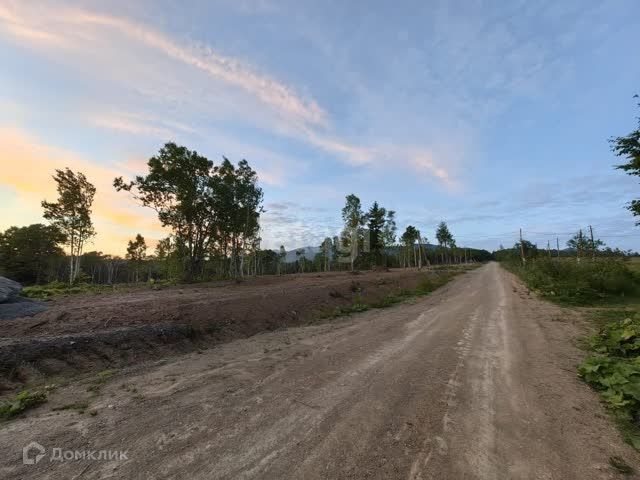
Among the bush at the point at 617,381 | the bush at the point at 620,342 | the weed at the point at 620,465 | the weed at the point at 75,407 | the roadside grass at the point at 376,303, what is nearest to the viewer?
the weed at the point at 620,465

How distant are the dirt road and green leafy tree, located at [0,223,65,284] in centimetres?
5796

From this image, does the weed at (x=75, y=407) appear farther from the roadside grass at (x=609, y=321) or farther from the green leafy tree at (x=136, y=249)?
the green leafy tree at (x=136, y=249)

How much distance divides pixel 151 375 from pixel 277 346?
2.96 meters

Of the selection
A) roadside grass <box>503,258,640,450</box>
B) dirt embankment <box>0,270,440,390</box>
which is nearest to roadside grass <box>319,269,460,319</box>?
dirt embankment <box>0,270,440,390</box>

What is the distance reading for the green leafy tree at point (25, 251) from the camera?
45625mm

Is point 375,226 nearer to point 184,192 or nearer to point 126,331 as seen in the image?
point 184,192

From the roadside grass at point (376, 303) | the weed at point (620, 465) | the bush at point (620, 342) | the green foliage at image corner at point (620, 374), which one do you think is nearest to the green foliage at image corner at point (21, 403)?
the weed at point (620, 465)

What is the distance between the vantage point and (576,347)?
696 cm

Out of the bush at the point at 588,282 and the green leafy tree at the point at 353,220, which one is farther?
the green leafy tree at the point at 353,220

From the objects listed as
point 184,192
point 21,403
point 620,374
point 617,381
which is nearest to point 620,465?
point 617,381

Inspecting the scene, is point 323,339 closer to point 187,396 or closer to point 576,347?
point 187,396

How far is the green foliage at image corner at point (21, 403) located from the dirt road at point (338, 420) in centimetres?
24

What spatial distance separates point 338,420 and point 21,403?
187 inches

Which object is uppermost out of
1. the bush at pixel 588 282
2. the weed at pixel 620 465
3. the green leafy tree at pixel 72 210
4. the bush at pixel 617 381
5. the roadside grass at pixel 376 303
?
the green leafy tree at pixel 72 210
